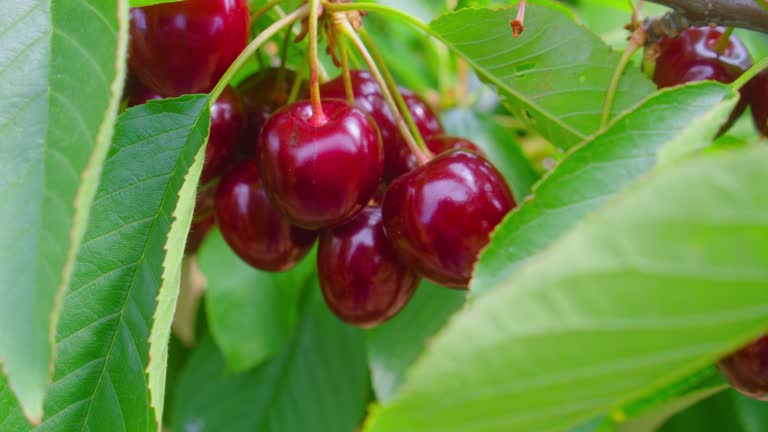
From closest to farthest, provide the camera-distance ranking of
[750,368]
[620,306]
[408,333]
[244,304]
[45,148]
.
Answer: [620,306]
[45,148]
[750,368]
[408,333]
[244,304]

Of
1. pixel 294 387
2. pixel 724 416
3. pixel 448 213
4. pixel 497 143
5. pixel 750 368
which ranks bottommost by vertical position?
pixel 294 387

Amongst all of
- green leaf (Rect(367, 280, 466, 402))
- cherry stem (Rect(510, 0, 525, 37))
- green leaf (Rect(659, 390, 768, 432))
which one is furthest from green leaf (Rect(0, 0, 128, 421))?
green leaf (Rect(659, 390, 768, 432))

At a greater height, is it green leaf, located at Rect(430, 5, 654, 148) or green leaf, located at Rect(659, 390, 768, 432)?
A: green leaf, located at Rect(430, 5, 654, 148)

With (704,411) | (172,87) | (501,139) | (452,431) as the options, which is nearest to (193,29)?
(172,87)

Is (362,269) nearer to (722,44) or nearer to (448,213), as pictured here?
(448,213)

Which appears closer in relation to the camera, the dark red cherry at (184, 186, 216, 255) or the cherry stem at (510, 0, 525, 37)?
the cherry stem at (510, 0, 525, 37)

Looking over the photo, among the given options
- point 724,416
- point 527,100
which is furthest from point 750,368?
point 724,416

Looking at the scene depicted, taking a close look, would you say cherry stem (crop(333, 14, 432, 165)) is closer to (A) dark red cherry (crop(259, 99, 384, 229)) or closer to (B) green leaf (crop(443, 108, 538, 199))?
(A) dark red cherry (crop(259, 99, 384, 229))
